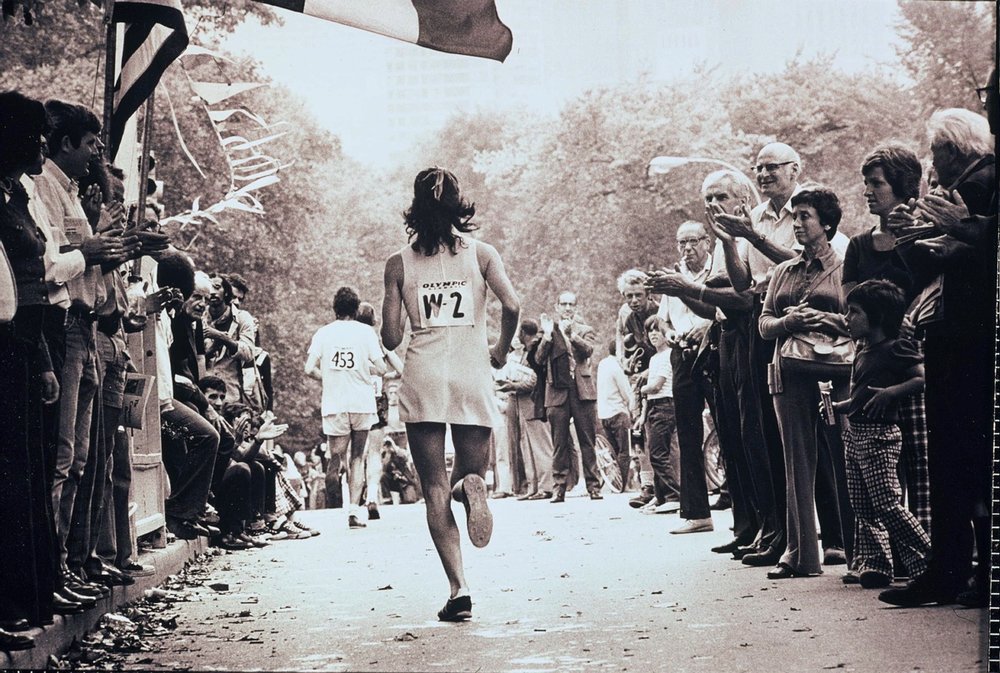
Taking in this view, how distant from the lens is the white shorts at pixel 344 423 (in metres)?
7.98

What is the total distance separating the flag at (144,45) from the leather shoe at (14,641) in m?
2.33

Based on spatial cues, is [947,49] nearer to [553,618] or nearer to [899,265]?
[899,265]

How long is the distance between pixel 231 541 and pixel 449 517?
328 centimetres

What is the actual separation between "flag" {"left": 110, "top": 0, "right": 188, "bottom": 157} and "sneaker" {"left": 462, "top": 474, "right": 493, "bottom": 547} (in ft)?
6.52

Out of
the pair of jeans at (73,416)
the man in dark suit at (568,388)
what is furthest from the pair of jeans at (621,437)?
the pair of jeans at (73,416)

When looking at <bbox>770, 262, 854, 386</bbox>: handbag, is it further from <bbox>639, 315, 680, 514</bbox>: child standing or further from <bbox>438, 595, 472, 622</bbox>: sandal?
<bbox>639, 315, 680, 514</bbox>: child standing

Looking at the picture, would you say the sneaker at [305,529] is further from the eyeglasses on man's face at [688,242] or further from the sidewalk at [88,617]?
the eyeglasses on man's face at [688,242]

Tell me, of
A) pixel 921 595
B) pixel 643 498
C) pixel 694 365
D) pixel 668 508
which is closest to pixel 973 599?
pixel 921 595

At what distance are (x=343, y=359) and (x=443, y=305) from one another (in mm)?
1470

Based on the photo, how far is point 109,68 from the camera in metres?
5.64

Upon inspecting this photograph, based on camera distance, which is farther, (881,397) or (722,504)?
(722,504)

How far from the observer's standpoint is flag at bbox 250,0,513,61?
18.6ft

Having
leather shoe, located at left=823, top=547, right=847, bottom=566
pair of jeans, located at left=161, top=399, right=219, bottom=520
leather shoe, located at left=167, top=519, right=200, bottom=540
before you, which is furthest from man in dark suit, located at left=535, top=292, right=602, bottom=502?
leather shoe, located at left=167, top=519, right=200, bottom=540

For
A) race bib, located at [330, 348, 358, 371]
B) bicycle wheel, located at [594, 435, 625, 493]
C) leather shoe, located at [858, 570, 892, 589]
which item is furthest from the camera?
bicycle wheel, located at [594, 435, 625, 493]
